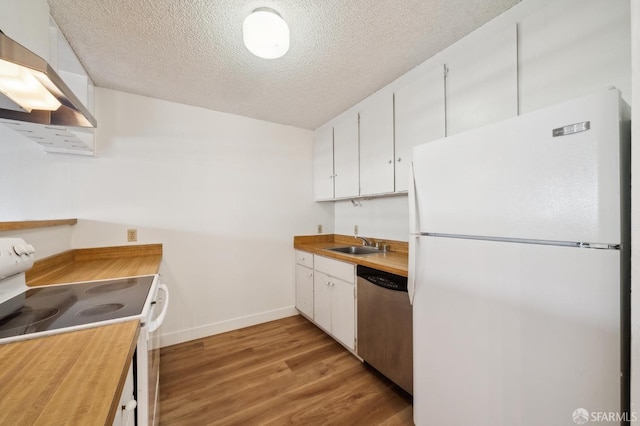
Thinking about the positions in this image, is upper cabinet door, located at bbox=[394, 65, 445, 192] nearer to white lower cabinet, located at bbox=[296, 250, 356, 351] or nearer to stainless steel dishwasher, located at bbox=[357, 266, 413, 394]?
stainless steel dishwasher, located at bbox=[357, 266, 413, 394]

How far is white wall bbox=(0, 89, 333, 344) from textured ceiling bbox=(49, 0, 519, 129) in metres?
0.39

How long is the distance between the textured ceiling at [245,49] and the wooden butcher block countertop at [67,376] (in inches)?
61.4

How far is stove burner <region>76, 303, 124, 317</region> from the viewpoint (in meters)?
0.84

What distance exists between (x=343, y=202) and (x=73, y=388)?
271cm

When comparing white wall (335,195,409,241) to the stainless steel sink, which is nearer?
white wall (335,195,409,241)

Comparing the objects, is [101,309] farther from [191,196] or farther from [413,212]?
[191,196]

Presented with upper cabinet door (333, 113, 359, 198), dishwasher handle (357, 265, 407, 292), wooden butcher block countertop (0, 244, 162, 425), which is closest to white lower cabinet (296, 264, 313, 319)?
dishwasher handle (357, 265, 407, 292)

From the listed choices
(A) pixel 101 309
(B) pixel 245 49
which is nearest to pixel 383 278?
(A) pixel 101 309

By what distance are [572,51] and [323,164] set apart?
212 centimetres

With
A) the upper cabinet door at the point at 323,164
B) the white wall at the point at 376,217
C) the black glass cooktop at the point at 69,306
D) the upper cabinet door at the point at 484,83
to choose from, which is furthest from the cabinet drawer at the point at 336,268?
the black glass cooktop at the point at 69,306

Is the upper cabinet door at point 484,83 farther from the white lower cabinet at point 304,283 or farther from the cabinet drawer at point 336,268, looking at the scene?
the white lower cabinet at point 304,283

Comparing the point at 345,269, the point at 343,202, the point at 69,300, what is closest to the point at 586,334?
the point at 345,269

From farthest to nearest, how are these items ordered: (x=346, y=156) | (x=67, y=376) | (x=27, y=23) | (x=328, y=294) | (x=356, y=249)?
(x=356, y=249) < (x=346, y=156) < (x=328, y=294) < (x=27, y=23) < (x=67, y=376)

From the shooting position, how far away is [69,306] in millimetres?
909
